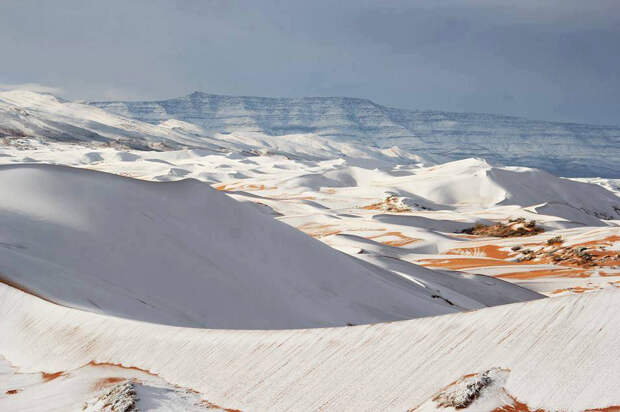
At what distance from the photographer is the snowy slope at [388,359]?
15.3 ft

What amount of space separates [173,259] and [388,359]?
9860 mm

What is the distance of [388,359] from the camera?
18.8 feet

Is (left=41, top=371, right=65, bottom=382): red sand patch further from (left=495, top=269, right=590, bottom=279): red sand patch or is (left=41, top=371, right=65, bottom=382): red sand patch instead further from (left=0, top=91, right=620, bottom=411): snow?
(left=495, top=269, right=590, bottom=279): red sand patch

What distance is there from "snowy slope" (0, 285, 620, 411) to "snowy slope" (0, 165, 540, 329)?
2.65 metres

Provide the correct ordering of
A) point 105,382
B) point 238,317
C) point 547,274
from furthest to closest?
point 547,274 < point 238,317 < point 105,382

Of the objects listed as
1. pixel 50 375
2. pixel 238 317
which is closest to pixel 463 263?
pixel 238 317

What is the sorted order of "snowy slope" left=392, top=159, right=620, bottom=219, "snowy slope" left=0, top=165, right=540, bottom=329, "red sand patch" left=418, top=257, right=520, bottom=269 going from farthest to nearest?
"snowy slope" left=392, top=159, right=620, bottom=219, "red sand patch" left=418, top=257, right=520, bottom=269, "snowy slope" left=0, top=165, right=540, bottom=329

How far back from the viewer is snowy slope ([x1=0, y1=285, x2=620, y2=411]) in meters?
4.65

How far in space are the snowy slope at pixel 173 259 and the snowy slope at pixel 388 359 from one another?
265cm

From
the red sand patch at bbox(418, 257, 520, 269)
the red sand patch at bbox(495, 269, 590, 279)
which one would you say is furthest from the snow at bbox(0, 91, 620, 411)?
the red sand patch at bbox(418, 257, 520, 269)

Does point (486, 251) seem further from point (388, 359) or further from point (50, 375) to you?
point (388, 359)

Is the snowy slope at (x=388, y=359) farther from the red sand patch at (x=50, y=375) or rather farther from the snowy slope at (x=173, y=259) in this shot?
the snowy slope at (x=173, y=259)

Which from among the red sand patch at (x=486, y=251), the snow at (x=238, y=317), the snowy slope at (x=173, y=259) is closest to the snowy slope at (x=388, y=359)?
the snow at (x=238, y=317)

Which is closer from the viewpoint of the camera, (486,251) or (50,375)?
(50,375)
